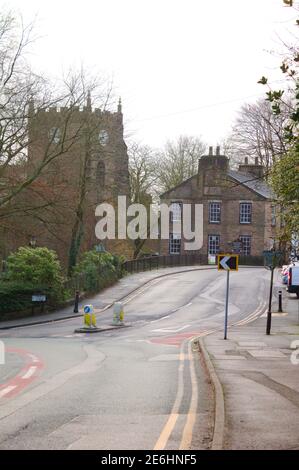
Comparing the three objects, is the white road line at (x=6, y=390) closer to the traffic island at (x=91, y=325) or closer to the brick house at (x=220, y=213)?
the traffic island at (x=91, y=325)

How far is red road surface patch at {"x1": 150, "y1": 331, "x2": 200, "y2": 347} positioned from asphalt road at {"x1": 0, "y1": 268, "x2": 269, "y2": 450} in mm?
45

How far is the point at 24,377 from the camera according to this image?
1489 cm

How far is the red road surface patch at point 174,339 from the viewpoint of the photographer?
84.2 feet

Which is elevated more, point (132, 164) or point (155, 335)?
point (132, 164)

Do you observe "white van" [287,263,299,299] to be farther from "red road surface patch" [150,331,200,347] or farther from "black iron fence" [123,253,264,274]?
"black iron fence" [123,253,264,274]

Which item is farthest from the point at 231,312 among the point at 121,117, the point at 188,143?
the point at 188,143

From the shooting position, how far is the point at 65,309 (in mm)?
42219

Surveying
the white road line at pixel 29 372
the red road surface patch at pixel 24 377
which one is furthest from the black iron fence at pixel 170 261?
the white road line at pixel 29 372

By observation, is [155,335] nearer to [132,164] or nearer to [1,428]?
[1,428]

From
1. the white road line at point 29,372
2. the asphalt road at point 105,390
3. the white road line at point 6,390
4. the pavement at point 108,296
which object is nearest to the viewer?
the asphalt road at point 105,390

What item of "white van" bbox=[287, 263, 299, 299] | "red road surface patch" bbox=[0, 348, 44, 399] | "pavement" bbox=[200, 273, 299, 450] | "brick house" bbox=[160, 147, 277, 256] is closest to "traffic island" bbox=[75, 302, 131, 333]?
"pavement" bbox=[200, 273, 299, 450]

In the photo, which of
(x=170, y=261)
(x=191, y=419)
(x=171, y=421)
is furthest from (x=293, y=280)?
(x=171, y=421)

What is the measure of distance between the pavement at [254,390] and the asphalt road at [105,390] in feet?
1.11
